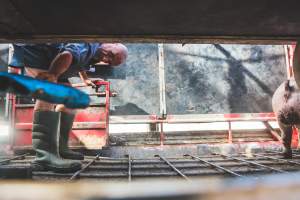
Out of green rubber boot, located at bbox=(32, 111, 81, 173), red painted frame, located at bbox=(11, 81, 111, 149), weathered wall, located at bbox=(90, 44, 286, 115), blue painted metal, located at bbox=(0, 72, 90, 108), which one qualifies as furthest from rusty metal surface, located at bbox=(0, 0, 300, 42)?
weathered wall, located at bbox=(90, 44, 286, 115)

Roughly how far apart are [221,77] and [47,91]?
21.0 ft

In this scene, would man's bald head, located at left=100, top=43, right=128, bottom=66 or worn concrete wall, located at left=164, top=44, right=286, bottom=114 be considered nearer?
man's bald head, located at left=100, top=43, right=128, bottom=66

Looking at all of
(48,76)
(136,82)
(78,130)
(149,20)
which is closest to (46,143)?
(48,76)

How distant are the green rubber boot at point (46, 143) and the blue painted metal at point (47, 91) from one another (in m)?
1.13

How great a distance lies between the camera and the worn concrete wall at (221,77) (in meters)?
7.14

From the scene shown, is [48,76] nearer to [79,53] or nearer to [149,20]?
[79,53]

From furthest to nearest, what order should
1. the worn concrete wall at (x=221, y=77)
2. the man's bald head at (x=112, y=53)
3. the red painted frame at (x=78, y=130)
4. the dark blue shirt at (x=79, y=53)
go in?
the worn concrete wall at (x=221, y=77), the red painted frame at (x=78, y=130), the man's bald head at (x=112, y=53), the dark blue shirt at (x=79, y=53)

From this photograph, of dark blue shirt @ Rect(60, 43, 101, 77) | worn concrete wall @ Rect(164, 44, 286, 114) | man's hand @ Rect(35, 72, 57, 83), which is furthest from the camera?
worn concrete wall @ Rect(164, 44, 286, 114)

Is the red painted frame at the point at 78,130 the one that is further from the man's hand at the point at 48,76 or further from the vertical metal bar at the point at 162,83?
the man's hand at the point at 48,76

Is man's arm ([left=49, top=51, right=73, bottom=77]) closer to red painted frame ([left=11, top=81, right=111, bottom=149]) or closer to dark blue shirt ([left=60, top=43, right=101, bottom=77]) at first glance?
dark blue shirt ([left=60, top=43, right=101, bottom=77])

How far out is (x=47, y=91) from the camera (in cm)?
133

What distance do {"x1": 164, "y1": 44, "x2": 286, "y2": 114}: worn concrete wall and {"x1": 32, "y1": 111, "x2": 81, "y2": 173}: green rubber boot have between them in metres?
4.62

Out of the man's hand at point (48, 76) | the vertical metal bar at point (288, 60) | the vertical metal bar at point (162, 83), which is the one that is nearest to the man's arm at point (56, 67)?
the man's hand at point (48, 76)

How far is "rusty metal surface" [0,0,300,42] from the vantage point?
2014 mm
